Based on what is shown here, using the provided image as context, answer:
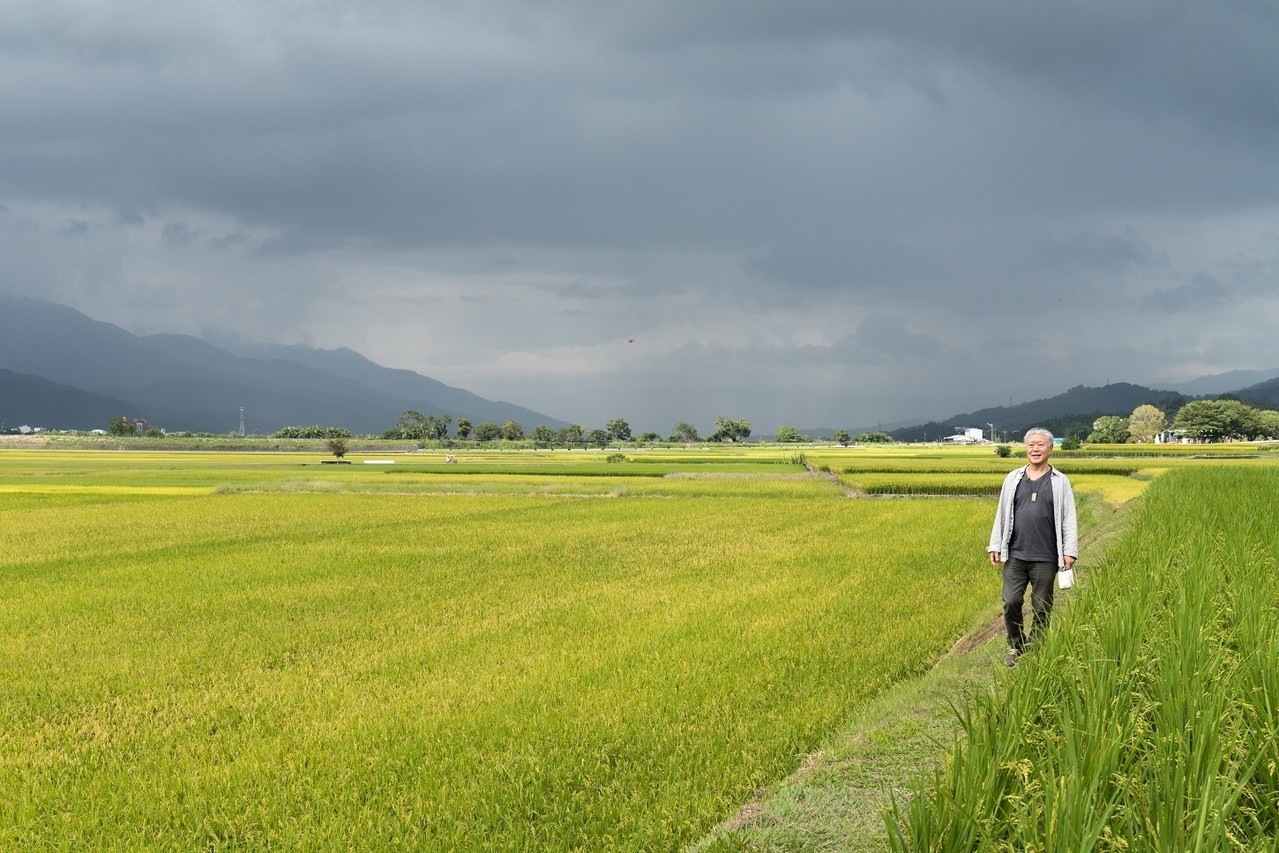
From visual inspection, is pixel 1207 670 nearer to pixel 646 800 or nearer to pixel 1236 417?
pixel 646 800

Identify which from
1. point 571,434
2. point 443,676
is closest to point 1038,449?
point 443,676

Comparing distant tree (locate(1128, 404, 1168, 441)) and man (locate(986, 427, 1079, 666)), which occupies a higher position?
distant tree (locate(1128, 404, 1168, 441))

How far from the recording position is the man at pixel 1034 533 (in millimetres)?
7609

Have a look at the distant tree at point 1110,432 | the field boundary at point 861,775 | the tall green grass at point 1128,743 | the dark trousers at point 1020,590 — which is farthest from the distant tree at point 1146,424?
the tall green grass at point 1128,743

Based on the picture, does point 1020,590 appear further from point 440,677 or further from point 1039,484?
point 440,677

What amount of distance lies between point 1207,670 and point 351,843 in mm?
4630

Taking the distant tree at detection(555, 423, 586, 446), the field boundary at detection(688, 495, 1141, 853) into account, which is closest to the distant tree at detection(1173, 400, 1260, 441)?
the distant tree at detection(555, 423, 586, 446)

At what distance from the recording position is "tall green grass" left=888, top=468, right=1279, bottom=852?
9.71ft

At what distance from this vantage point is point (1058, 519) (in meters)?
7.63

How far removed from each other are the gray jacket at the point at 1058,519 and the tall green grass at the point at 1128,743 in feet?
3.78

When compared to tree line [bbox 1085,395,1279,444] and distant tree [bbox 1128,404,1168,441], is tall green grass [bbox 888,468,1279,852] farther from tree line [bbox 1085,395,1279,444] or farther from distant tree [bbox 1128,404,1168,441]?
distant tree [bbox 1128,404,1168,441]

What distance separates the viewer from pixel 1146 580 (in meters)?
6.89

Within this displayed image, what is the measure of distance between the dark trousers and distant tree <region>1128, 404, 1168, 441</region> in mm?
148619

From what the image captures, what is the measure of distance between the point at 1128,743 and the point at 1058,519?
13.1 ft
